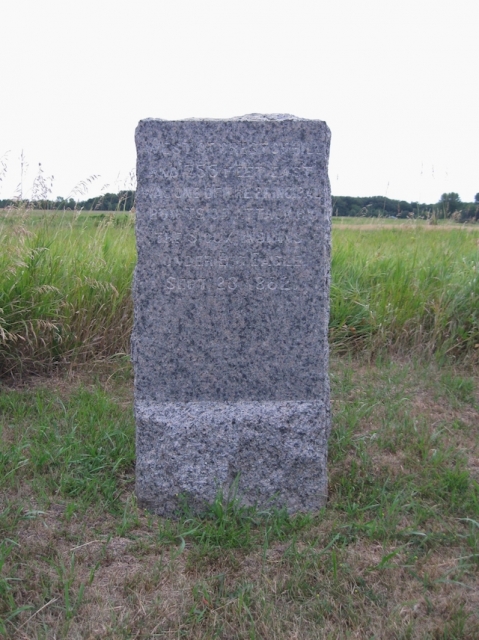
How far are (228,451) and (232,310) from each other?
57 cm

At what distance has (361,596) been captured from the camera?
88.2 inches

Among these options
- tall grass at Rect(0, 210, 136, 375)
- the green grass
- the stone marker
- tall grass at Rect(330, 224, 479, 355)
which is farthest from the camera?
tall grass at Rect(330, 224, 479, 355)

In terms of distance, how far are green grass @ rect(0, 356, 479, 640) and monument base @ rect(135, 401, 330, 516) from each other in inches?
3.2

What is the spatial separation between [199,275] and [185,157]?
458 mm

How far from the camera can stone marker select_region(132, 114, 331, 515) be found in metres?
2.55

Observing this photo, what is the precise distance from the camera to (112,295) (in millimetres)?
4434

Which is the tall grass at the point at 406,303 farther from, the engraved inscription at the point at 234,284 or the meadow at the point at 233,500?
the engraved inscription at the point at 234,284

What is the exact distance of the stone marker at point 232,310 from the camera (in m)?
2.55

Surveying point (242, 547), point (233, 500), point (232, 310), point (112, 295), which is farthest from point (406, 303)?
point (242, 547)

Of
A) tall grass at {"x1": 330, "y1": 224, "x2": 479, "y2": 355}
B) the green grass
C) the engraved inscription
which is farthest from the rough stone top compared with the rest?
tall grass at {"x1": 330, "y1": 224, "x2": 479, "y2": 355}

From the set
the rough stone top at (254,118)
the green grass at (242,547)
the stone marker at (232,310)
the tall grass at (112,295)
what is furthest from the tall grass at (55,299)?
the rough stone top at (254,118)

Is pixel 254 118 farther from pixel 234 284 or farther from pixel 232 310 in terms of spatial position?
pixel 232 310

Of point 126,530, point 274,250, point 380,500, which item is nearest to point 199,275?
point 274,250

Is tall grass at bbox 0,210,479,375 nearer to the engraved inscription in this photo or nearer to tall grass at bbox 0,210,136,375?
tall grass at bbox 0,210,136,375
